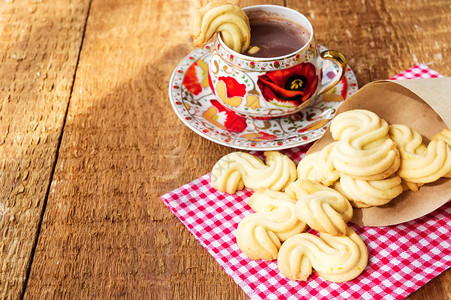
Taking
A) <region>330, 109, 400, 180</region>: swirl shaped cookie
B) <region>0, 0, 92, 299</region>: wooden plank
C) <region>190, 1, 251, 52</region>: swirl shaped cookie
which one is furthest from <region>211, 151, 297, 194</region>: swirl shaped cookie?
<region>0, 0, 92, 299</region>: wooden plank

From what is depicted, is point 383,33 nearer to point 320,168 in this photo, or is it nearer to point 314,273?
point 320,168

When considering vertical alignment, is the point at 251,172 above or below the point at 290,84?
below

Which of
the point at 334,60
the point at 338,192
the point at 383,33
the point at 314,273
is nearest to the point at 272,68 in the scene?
the point at 334,60

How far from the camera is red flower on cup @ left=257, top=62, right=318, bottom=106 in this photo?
99 centimetres

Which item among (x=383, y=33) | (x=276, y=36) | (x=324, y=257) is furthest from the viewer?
(x=383, y=33)

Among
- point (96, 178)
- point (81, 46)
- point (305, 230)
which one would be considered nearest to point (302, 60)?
point (305, 230)

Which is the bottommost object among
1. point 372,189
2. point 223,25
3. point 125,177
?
point 125,177

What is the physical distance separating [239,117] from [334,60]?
221mm

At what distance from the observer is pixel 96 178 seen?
1.00 m

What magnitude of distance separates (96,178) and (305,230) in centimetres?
40

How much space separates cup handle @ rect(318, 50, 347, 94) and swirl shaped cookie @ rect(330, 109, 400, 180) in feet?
0.53

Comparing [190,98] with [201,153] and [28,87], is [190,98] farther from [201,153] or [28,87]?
[28,87]

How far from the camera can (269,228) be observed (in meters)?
0.86

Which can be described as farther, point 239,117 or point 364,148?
point 239,117
